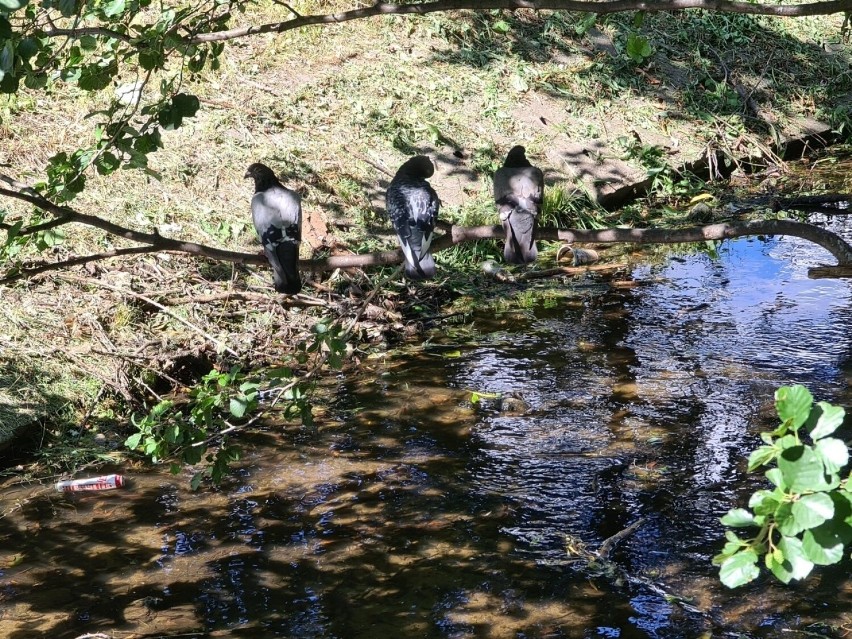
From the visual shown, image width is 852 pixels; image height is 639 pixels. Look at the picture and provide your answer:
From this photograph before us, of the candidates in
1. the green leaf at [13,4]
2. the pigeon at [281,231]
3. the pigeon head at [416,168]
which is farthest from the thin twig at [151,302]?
the green leaf at [13,4]

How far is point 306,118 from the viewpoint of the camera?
1026 centimetres

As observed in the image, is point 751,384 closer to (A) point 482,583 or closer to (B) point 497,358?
(B) point 497,358

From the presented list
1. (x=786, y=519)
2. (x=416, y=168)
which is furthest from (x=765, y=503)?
(x=416, y=168)

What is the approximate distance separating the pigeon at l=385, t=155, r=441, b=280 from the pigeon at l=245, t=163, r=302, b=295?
599 mm

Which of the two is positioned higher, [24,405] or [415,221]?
[415,221]

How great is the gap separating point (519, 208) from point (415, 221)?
2.13 ft

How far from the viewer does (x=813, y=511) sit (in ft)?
5.40

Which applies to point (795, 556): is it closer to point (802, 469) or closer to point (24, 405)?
point (802, 469)

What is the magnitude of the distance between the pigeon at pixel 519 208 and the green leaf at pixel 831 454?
12.0ft

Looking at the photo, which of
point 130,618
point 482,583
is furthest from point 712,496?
point 130,618

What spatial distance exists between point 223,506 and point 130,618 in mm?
1066

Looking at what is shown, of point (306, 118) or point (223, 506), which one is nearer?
point (223, 506)

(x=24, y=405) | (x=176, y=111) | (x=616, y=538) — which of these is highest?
(x=176, y=111)

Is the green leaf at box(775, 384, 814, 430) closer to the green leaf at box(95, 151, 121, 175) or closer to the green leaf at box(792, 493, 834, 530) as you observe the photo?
the green leaf at box(792, 493, 834, 530)
